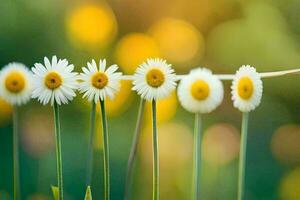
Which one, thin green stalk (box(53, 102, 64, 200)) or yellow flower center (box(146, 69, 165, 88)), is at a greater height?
yellow flower center (box(146, 69, 165, 88))

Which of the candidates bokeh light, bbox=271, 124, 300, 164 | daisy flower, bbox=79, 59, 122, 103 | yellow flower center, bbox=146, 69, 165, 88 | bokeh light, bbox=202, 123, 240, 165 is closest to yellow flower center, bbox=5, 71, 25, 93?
daisy flower, bbox=79, 59, 122, 103

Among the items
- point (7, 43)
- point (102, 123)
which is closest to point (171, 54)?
point (102, 123)

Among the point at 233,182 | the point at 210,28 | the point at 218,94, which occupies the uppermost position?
the point at 210,28

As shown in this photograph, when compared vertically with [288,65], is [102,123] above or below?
below

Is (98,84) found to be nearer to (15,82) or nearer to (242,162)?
(15,82)

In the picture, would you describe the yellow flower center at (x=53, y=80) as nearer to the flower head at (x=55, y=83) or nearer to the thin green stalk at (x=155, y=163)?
the flower head at (x=55, y=83)

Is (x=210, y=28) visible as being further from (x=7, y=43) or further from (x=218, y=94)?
(x=7, y=43)

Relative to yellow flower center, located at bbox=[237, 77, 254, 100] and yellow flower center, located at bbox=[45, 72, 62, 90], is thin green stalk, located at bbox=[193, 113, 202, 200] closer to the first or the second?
yellow flower center, located at bbox=[237, 77, 254, 100]
